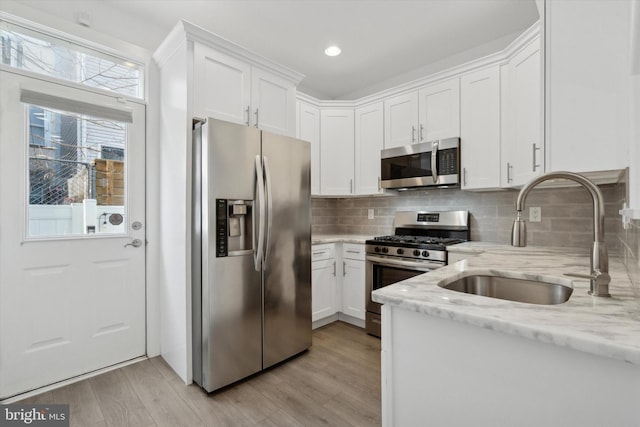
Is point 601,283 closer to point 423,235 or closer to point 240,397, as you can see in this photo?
point 240,397

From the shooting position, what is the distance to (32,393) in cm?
194

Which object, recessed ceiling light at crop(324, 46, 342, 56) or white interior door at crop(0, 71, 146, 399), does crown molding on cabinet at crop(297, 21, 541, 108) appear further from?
white interior door at crop(0, 71, 146, 399)

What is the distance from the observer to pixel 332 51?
2.96 metres

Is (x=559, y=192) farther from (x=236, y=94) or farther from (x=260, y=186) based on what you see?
(x=236, y=94)

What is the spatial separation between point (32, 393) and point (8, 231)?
1.08m

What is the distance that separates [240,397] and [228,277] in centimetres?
78

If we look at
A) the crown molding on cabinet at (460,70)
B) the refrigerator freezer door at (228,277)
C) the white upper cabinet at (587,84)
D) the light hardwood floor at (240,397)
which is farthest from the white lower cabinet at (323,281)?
the white upper cabinet at (587,84)

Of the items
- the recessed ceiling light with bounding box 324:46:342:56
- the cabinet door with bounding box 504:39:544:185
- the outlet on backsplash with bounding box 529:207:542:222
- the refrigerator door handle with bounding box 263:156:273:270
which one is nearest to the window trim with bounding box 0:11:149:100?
the refrigerator door handle with bounding box 263:156:273:270

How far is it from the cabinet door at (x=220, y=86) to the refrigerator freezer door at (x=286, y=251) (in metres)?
0.33

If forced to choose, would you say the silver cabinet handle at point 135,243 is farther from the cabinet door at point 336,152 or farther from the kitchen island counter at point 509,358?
the kitchen island counter at point 509,358

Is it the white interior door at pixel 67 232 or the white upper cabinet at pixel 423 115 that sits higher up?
the white upper cabinet at pixel 423 115

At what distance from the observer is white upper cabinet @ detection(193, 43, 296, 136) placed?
212 cm

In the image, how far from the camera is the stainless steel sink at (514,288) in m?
1.22
